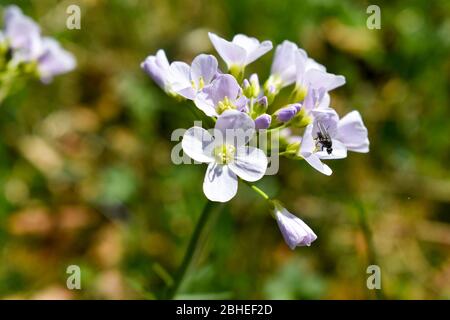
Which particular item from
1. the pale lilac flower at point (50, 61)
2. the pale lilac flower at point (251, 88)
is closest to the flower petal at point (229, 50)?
the pale lilac flower at point (251, 88)

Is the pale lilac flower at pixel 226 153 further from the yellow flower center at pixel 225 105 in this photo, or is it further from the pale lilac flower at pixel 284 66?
the pale lilac flower at pixel 284 66

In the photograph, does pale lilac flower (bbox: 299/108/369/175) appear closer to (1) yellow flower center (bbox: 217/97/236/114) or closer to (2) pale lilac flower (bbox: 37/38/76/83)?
(1) yellow flower center (bbox: 217/97/236/114)

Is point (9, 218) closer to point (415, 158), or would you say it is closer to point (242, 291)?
point (242, 291)

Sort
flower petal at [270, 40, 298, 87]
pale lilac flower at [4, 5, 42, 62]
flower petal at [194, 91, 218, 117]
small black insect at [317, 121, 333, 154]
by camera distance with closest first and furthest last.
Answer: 1. flower petal at [194, 91, 218, 117]
2. small black insect at [317, 121, 333, 154]
3. flower petal at [270, 40, 298, 87]
4. pale lilac flower at [4, 5, 42, 62]

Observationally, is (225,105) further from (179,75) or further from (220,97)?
(179,75)

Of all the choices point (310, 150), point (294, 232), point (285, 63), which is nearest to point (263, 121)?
point (310, 150)

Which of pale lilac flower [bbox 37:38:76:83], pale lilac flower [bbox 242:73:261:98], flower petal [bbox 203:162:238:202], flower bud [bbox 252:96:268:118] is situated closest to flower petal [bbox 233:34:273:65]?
pale lilac flower [bbox 242:73:261:98]
